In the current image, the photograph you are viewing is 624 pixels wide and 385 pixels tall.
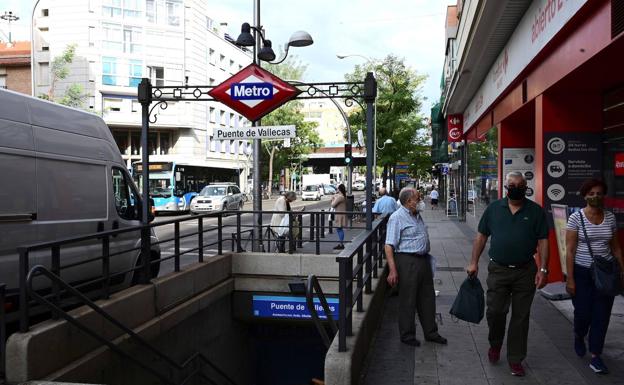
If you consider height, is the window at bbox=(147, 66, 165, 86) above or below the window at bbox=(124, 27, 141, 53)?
below

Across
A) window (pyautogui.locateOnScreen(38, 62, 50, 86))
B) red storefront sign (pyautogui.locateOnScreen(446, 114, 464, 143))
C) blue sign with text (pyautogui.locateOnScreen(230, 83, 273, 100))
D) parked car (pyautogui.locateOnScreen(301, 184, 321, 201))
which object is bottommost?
parked car (pyautogui.locateOnScreen(301, 184, 321, 201))

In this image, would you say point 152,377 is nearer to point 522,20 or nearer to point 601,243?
point 601,243

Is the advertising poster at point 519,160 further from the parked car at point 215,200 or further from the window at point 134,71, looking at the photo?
the window at point 134,71

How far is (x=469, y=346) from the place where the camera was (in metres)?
5.89

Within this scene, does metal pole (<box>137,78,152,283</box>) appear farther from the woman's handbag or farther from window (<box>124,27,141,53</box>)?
window (<box>124,27,141,53</box>)

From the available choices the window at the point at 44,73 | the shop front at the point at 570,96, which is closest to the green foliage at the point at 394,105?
the window at the point at 44,73

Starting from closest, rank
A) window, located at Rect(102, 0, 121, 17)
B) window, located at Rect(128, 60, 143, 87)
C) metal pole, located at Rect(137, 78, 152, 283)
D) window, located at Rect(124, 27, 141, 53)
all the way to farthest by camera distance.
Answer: metal pole, located at Rect(137, 78, 152, 283)
window, located at Rect(102, 0, 121, 17)
window, located at Rect(124, 27, 141, 53)
window, located at Rect(128, 60, 143, 87)

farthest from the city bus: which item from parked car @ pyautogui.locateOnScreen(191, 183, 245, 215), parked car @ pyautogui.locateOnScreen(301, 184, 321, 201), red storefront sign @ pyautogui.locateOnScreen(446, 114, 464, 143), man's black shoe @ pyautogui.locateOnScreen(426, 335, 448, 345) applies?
man's black shoe @ pyautogui.locateOnScreen(426, 335, 448, 345)

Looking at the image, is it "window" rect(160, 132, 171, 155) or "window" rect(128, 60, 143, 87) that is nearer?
"window" rect(128, 60, 143, 87)

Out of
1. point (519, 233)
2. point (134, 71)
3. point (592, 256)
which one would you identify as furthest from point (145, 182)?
point (134, 71)

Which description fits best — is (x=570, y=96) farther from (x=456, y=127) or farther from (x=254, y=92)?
(x=456, y=127)

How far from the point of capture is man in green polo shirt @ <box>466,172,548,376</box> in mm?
4809

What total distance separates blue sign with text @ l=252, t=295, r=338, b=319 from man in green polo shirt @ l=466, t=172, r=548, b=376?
547 cm

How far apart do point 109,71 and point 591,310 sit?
151 feet
